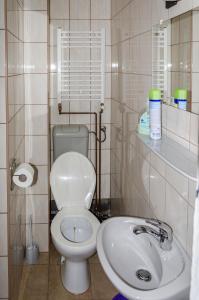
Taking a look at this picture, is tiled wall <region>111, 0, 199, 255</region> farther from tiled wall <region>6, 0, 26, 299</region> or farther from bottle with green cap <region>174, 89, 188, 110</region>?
tiled wall <region>6, 0, 26, 299</region>

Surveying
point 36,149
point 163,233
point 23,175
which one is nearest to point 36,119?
point 36,149

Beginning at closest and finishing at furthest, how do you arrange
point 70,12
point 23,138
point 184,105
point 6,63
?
point 184,105, point 6,63, point 23,138, point 70,12

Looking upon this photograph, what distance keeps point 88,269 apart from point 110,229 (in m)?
1.34

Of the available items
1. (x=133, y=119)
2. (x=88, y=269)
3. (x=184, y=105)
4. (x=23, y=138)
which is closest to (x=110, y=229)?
(x=184, y=105)

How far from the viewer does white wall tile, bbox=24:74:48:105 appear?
302 cm

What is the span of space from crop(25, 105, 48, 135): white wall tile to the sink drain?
172 cm

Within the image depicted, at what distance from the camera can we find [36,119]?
3076mm

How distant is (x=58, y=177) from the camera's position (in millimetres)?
3109

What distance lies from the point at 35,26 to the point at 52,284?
2.04 meters

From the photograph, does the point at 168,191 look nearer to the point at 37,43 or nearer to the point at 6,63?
the point at 6,63

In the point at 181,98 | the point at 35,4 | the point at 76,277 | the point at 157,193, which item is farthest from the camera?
the point at 35,4

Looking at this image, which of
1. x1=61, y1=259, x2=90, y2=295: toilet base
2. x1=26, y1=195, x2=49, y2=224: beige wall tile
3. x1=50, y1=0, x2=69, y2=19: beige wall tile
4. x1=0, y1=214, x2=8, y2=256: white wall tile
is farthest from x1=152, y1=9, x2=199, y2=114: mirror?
x1=50, y1=0, x2=69, y2=19: beige wall tile

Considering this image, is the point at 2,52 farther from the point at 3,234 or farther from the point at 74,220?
the point at 74,220

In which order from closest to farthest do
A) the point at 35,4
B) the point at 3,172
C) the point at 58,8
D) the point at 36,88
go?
the point at 3,172
the point at 35,4
the point at 36,88
the point at 58,8
